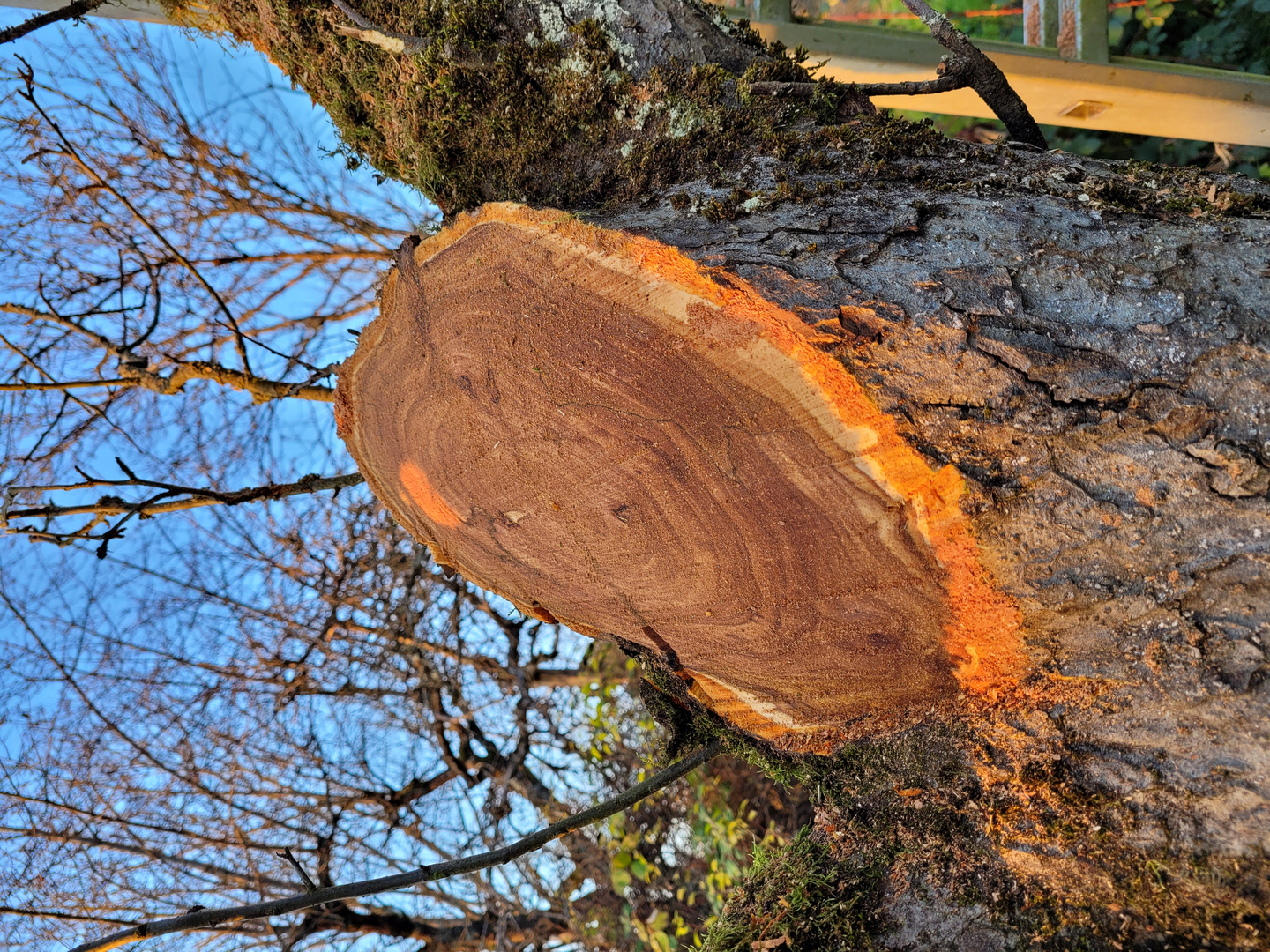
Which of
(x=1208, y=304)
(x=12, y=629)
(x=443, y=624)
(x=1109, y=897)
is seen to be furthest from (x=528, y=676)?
(x=1208, y=304)

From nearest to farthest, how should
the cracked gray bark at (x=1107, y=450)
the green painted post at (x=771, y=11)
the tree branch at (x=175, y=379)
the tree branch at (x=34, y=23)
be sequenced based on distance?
the cracked gray bark at (x=1107, y=450)
the tree branch at (x=34, y=23)
the tree branch at (x=175, y=379)
the green painted post at (x=771, y=11)

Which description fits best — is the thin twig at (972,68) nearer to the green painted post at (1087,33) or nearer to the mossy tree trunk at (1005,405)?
the mossy tree trunk at (1005,405)

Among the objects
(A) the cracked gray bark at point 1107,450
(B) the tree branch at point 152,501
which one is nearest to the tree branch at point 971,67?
(A) the cracked gray bark at point 1107,450

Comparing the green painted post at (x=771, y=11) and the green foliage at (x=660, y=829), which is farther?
the green foliage at (x=660, y=829)

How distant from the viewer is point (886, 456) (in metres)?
1.05

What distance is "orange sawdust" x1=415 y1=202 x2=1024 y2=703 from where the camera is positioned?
1035 mm

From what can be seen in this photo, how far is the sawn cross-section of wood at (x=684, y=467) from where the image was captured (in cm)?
108

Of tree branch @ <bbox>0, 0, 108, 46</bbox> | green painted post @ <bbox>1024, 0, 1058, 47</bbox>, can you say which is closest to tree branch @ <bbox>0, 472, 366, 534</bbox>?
tree branch @ <bbox>0, 0, 108, 46</bbox>

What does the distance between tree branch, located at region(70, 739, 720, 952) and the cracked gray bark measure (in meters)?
0.93

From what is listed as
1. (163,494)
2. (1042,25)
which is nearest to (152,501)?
(163,494)

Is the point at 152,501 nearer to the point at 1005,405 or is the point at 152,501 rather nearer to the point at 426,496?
the point at 426,496

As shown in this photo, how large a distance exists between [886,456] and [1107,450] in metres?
0.27

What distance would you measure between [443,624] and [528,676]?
589 mm

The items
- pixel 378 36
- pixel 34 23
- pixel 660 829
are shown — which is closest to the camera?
pixel 378 36
